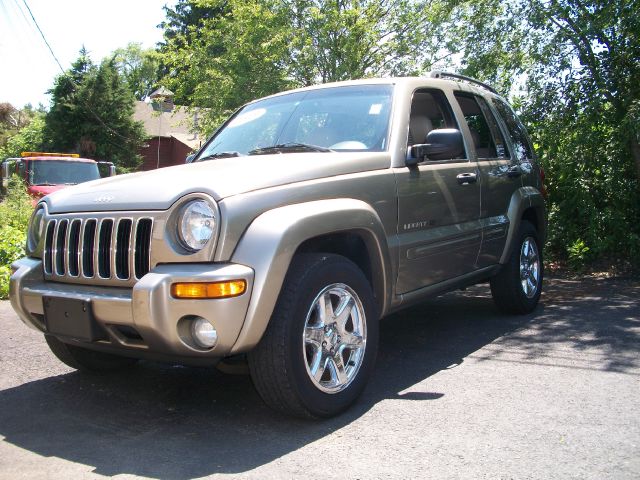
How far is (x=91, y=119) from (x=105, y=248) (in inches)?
1190

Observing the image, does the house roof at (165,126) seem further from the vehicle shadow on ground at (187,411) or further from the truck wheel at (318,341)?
the truck wheel at (318,341)

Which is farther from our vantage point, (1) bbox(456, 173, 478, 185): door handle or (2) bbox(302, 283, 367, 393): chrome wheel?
(1) bbox(456, 173, 478, 185): door handle

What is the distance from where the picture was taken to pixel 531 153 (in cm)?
632

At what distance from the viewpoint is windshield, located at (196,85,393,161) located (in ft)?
13.9

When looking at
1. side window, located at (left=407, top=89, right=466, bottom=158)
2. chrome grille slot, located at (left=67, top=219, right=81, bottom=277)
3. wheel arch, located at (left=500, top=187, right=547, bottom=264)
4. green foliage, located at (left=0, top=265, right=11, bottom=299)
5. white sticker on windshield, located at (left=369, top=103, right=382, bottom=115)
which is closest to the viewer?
chrome grille slot, located at (left=67, top=219, right=81, bottom=277)

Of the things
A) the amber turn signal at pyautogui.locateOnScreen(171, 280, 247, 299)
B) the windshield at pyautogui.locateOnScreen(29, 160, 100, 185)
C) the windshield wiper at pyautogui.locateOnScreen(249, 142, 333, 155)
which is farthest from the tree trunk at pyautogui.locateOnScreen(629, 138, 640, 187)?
the windshield at pyautogui.locateOnScreen(29, 160, 100, 185)

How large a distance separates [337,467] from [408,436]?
19.4 inches

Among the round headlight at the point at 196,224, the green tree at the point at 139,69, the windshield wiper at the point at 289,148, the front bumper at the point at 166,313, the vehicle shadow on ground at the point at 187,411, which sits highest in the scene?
the green tree at the point at 139,69

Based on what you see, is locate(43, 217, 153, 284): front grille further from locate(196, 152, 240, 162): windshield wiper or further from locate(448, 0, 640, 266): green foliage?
locate(448, 0, 640, 266): green foliage

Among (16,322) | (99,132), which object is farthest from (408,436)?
(99,132)

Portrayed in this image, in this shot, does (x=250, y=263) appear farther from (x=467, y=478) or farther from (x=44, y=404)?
(x=44, y=404)

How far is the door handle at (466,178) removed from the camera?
474cm

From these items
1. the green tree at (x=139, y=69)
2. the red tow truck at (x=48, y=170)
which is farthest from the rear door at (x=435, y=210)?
the green tree at (x=139, y=69)

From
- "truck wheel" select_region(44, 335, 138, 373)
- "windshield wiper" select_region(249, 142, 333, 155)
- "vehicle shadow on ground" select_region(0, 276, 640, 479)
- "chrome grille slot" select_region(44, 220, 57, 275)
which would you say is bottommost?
"vehicle shadow on ground" select_region(0, 276, 640, 479)
